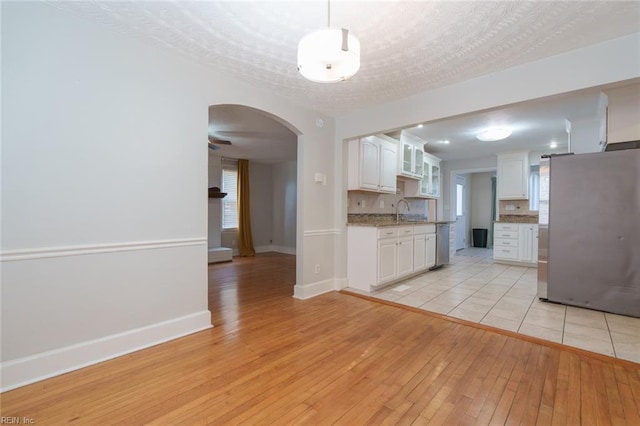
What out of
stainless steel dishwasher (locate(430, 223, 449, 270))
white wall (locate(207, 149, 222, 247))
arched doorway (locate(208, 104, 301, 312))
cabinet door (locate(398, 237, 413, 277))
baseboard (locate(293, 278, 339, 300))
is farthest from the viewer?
white wall (locate(207, 149, 222, 247))

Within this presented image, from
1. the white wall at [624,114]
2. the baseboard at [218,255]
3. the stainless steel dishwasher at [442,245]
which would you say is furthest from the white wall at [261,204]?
the white wall at [624,114]

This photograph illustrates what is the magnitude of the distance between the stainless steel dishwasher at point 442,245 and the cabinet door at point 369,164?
187 cm

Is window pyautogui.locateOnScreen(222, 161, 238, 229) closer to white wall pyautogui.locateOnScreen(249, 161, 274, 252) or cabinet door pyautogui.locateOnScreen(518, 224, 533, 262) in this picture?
white wall pyautogui.locateOnScreen(249, 161, 274, 252)

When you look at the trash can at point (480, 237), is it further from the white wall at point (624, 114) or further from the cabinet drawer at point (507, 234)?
the white wall at point (624, 114)

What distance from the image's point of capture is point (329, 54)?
1535 millimetres

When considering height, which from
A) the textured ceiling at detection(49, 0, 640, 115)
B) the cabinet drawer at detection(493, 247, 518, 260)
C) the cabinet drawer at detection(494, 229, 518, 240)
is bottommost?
the cabinet drawer at detection(493, 247, 518, 260)

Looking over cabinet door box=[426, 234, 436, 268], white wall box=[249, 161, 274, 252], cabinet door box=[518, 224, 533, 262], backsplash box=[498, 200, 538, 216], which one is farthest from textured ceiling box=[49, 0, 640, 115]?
white wall box=[249, 161, 274, 252]

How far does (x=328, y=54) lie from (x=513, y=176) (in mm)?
6398

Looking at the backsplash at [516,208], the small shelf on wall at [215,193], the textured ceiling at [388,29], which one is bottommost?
the backsplash at [516,208]

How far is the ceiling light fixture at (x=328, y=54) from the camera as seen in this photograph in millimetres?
1507

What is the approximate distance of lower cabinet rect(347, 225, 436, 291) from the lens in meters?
3.85

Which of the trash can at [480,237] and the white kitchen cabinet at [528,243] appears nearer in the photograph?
the white kitchen cabinet at [528,243]

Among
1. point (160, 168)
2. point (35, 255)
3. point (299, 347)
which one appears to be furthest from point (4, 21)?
point (299, 347)

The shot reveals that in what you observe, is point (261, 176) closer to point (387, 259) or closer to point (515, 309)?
point (387, 259)
